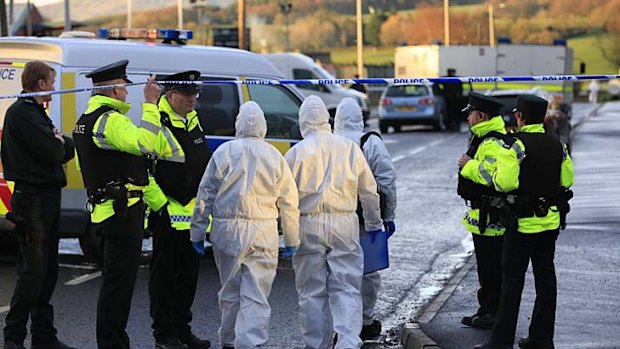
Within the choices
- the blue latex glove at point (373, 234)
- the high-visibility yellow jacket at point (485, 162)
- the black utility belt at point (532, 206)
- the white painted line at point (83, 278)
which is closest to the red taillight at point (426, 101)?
the white painted line at point (83, 278)

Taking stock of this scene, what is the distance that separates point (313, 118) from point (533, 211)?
1.56 metres

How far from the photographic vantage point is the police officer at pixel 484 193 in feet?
25.3

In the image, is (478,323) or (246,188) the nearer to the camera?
(246,188)

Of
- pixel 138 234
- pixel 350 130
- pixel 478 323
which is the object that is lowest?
pixel 478 323

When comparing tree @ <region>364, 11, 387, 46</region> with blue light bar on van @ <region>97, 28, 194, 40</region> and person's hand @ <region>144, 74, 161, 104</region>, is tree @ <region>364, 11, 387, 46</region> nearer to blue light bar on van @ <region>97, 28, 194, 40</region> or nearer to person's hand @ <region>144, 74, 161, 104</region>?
blue light bar on van @ <region>97, 28, 194, 40</region>

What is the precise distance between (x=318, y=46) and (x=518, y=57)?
4205cm

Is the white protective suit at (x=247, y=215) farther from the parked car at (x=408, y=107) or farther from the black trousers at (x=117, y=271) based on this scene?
the parked car at (x=408, y=107)

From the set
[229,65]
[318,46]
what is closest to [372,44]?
[318,46]

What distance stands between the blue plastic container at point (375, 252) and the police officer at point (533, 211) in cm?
97

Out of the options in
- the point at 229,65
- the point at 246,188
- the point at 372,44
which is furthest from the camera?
the point at 372,44

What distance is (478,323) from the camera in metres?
8.52

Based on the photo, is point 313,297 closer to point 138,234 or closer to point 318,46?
point 138,234

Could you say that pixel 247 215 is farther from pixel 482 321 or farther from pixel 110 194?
pixel 482 321

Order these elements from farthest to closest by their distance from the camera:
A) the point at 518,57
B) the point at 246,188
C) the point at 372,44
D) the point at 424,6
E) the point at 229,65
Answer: the point at 424,6 → the point at 372,44 → the point at 518,57 → the point at 229,65 → the point at 246,188
